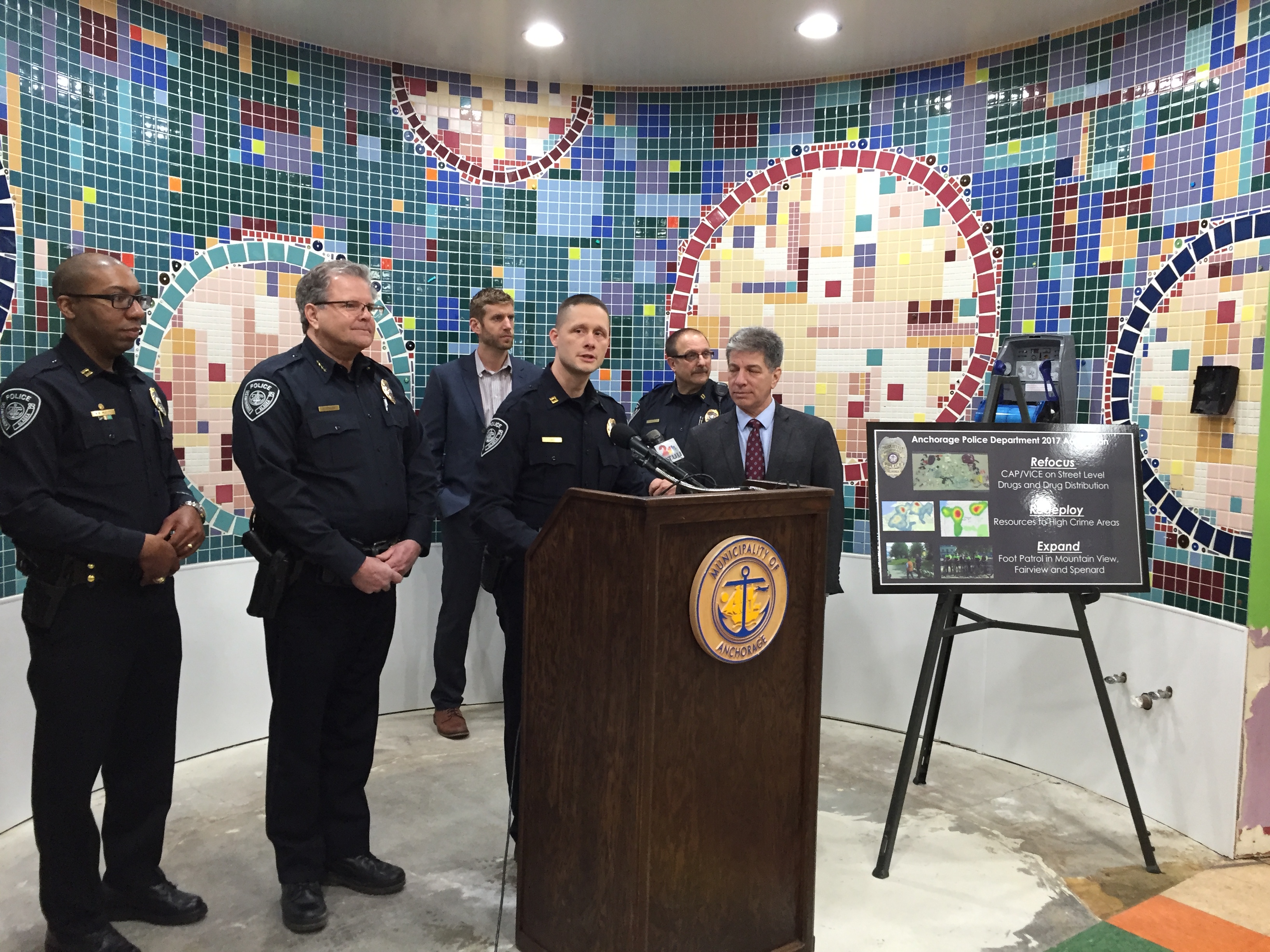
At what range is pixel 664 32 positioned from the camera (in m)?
3.96

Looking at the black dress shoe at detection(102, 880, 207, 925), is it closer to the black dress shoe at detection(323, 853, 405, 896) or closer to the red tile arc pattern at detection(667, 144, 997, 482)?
the black dress shoe at detection(323, 853, 405, 896)

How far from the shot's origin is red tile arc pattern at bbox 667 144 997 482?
13.5ft

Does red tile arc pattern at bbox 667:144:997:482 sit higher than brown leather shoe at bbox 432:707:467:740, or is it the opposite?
red tile arc pattern at bbox 667:144:997:482

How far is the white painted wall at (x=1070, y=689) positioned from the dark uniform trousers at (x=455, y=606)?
158cm

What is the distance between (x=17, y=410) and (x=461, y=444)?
203 cm

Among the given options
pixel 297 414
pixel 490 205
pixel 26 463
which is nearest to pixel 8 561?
pixel 26 463

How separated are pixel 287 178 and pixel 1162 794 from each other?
4.03m

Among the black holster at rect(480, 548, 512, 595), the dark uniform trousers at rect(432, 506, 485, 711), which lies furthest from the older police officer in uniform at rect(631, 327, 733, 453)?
the black holster at rect(480, 548, 512, 595)

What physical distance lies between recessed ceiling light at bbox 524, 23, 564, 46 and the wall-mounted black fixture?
2.70 metres

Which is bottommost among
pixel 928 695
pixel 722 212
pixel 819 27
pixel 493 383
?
pixel 928 695

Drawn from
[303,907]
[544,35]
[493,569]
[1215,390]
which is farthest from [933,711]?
[544,35]

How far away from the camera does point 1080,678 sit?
12.2ft

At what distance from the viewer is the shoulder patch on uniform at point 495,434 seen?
2.72m

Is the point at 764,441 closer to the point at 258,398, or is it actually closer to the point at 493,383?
the point at 493,383
